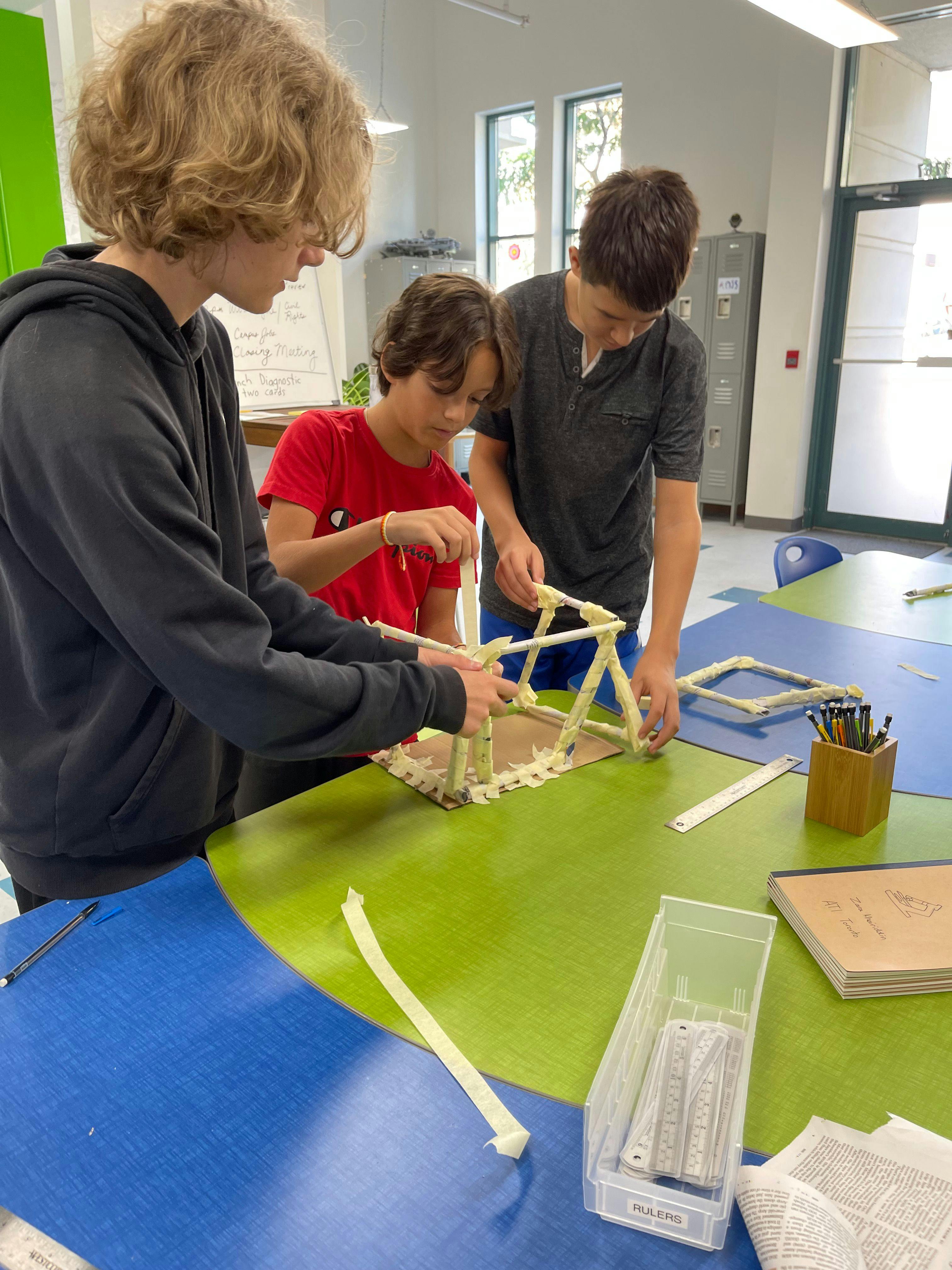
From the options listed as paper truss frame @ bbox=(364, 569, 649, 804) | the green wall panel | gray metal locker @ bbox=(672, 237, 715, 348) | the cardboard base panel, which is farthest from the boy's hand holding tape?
gray metal locker @ bbox=(672, 237, 715, 348)

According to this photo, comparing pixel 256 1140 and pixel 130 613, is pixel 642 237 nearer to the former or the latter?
Result: pixel 130 613

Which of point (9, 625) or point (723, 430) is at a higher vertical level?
point (9, 625)

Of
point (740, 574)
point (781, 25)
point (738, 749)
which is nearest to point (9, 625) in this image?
point (738, 749)

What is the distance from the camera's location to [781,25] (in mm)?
6461

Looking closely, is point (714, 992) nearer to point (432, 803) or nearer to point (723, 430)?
point (432, 803)

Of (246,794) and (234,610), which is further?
(246,794)

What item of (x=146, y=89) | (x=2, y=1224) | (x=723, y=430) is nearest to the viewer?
(x=2, y=1224)

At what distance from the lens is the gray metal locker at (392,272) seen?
8.63 metres

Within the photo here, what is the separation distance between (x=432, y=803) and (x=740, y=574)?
15.3 feet

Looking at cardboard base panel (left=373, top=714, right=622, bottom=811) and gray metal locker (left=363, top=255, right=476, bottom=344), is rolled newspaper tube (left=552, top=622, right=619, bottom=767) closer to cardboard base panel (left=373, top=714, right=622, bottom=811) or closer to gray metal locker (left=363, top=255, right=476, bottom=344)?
cardboard base panel (left=373, top=714, right=622, bottom=811)

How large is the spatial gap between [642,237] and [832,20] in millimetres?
2575

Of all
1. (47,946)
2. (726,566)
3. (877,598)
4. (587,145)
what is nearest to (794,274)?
(726,566)

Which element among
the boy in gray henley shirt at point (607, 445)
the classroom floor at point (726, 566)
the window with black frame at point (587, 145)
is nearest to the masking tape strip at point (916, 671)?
the boy in gray henley shirt at point (607, 445)

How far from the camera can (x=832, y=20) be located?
3221 millimetres
